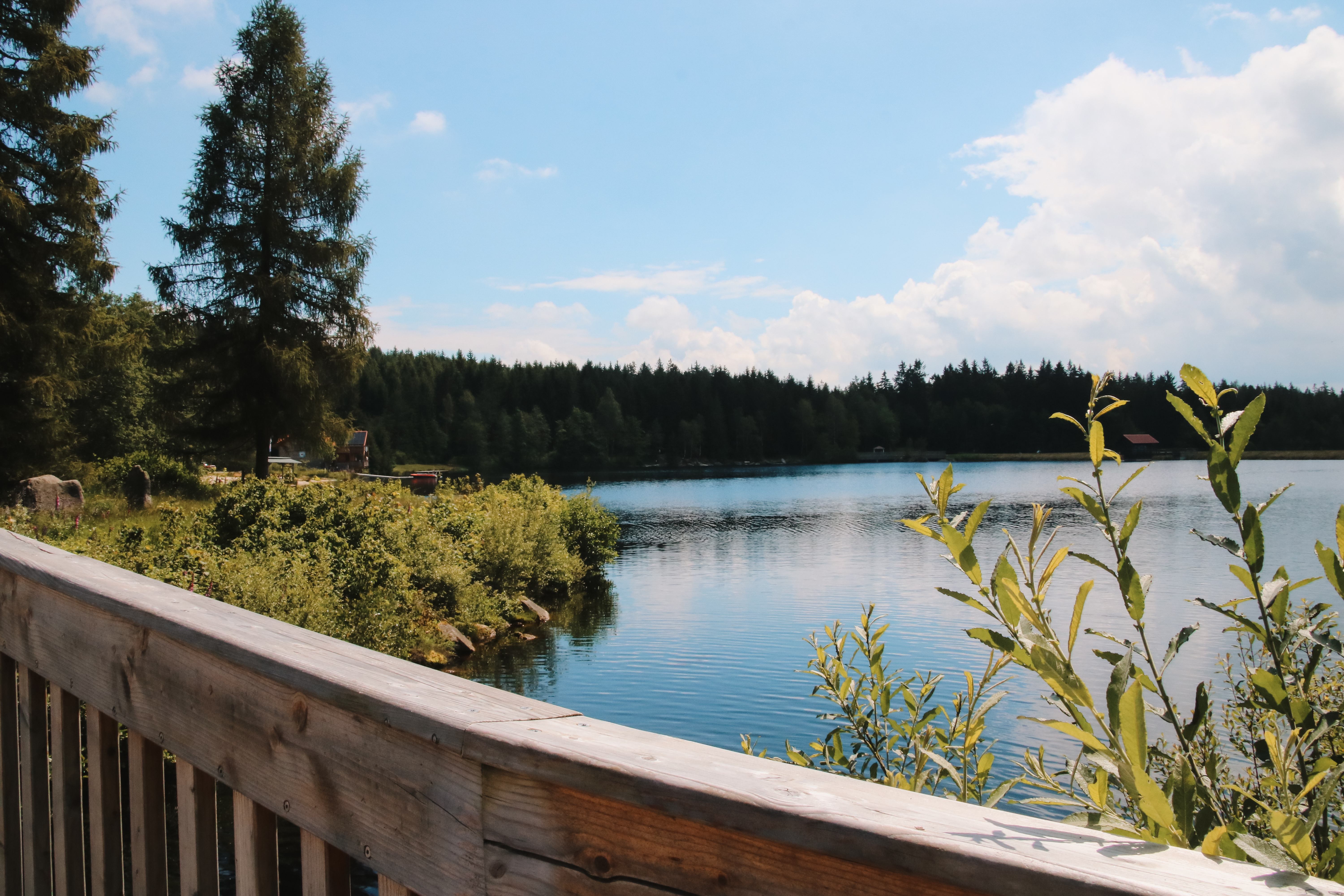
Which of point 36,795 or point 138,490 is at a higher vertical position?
point 138,490

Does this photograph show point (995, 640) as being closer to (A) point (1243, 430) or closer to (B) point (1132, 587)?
(B) point (1132, 587)

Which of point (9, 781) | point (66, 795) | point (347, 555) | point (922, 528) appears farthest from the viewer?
point (347, 555)

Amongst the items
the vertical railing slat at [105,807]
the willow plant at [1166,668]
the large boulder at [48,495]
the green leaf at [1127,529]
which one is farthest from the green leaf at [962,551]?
the large boulder at [48,495]

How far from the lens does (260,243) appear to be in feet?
80.3

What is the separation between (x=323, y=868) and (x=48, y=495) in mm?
19275

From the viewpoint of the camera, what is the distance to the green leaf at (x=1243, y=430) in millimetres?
1004

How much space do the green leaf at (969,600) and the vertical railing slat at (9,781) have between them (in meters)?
2.05

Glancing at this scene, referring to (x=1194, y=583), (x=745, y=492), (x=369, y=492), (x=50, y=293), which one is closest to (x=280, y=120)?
(x=50, y=293)

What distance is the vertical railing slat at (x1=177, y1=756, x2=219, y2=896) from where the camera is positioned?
52.6 inches

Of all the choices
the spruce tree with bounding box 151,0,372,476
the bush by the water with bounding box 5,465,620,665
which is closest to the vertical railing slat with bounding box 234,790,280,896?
the bush by the water with bounding box 5,465,620,665

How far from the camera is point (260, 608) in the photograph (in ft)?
27.8

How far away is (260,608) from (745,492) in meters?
50.2

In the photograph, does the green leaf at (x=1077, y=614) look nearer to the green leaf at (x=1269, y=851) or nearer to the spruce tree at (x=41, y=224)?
the green leaf at (x=1269, y=851)

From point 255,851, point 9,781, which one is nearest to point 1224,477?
point 255,851
